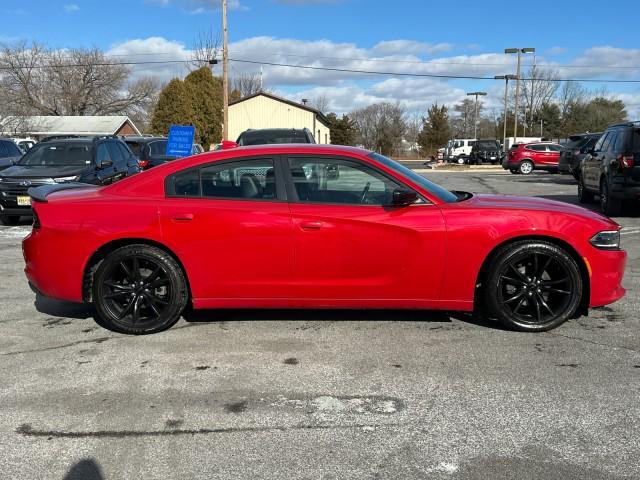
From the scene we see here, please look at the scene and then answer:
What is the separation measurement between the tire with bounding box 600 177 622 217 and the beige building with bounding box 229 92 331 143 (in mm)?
37087

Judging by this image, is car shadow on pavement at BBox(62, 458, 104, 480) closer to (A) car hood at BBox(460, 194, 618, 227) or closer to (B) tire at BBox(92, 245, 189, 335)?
(B) tire at BBox(92, 245, 189, 335)

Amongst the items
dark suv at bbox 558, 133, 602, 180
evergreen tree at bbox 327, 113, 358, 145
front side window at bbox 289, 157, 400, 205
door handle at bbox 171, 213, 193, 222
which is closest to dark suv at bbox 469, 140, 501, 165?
dark suv at bbox 558, 133, 602, 180

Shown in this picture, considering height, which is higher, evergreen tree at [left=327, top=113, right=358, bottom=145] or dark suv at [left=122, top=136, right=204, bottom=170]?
evergreen tree at [left=327, top=113, right=358, bottom=145]

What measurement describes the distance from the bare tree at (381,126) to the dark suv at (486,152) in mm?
35356

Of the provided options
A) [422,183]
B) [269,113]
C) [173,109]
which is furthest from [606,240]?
[269,113]

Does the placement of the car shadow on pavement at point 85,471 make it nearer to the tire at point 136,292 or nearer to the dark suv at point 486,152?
the tire at point 136,292

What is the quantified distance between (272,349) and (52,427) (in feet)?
5.39

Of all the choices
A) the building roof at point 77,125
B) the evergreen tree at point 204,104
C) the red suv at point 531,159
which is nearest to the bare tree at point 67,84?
the building roof at point 77,125

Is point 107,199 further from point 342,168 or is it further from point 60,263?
point 342,168

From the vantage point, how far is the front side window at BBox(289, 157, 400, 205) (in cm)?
475

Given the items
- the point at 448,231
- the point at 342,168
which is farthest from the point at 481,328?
the point at 342,168

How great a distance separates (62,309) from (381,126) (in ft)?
268

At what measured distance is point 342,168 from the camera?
482 cm

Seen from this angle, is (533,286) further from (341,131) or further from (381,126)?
(381,126)
